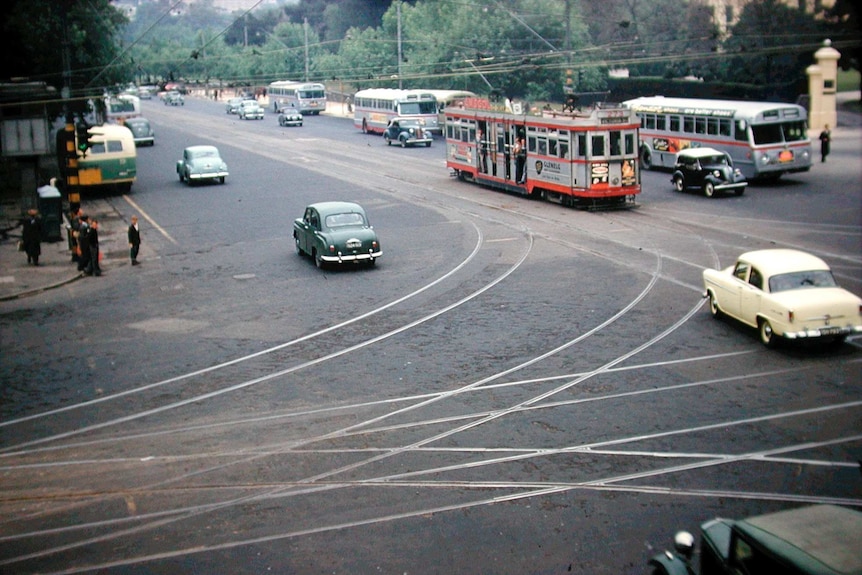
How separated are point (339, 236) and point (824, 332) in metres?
12.6

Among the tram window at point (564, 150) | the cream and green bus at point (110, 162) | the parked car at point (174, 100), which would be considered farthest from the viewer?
the parked car at point (174, 100)

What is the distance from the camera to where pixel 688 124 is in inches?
1641

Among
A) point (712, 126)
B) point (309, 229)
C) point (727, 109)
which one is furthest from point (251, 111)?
Answer: point (309, 229)

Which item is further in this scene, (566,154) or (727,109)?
(727,109)

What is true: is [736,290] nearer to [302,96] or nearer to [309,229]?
[309,229]

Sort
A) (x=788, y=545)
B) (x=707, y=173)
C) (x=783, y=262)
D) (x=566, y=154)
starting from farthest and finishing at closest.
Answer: (x=707, y=173), (x=566, y=154), (x=783, y=262), (x=788, y=545)

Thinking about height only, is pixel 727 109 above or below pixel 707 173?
above

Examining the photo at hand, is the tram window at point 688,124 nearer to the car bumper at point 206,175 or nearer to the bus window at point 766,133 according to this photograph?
the bus window at point 766,133

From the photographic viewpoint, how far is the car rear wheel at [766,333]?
1708 centimetres

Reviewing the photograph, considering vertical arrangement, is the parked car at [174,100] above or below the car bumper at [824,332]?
above

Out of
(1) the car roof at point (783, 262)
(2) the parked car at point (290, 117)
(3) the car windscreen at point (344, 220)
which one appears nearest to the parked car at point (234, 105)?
(2) the parked car at point (290, 117)

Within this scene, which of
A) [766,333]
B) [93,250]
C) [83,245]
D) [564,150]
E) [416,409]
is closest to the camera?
[416,409]

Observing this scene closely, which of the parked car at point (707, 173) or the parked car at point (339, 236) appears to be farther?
the parked car at point (707, 173)

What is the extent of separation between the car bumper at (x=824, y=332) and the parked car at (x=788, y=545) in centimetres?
946
